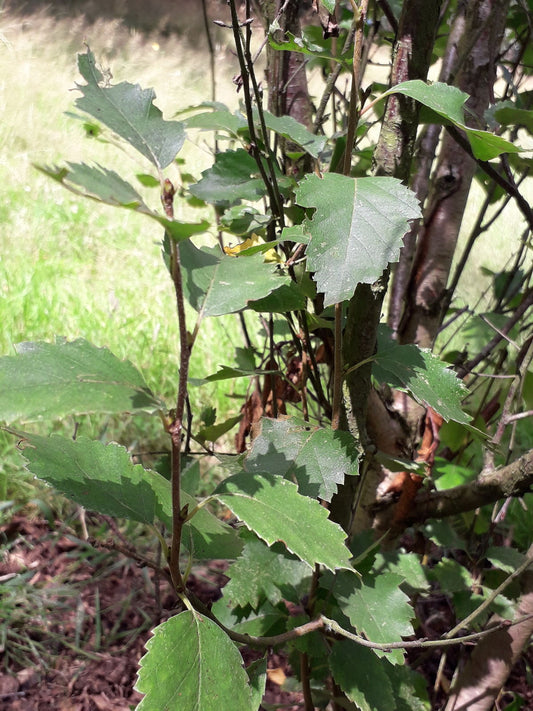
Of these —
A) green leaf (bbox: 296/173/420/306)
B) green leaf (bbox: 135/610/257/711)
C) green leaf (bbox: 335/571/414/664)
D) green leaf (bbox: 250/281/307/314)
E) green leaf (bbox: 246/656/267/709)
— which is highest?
green leaf (bbox: 296/173/420/306)

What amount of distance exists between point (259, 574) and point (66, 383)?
41 centimetres

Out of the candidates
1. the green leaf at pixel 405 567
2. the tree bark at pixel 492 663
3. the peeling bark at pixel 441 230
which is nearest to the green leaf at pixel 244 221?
the peeling bark at pixel 441 230

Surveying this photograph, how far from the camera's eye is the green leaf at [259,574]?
727mm

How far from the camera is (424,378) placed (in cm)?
62

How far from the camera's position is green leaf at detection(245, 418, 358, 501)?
1.98 ft

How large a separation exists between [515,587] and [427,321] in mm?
444

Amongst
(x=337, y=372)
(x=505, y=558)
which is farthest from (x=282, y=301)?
(x=505, y=558)

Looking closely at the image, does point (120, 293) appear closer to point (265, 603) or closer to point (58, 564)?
point (58, 564)

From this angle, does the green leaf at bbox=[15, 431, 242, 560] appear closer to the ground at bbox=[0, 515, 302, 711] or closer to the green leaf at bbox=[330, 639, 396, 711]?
the green leaf at bbox=[330, 639, 396, 711]

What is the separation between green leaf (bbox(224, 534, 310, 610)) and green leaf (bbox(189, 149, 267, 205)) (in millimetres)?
395

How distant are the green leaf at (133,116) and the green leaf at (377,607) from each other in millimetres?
528

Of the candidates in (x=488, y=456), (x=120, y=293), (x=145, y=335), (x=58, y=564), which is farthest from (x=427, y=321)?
(x=120, y=293)

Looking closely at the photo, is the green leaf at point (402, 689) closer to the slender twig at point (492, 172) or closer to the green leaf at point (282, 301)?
the green leaf at point (282, 301)

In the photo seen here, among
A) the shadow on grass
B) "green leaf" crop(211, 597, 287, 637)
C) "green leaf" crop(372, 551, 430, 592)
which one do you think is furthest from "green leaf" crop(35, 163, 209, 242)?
the shadow on grass
